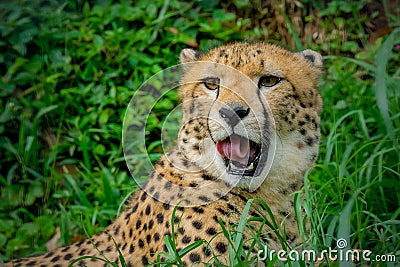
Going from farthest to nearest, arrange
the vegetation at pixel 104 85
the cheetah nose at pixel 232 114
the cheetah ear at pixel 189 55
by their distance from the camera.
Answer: the vegetation at pixel 104 85 → the cheetah ear at pixel 189 55 → the cheetah nose at pixel 232 114

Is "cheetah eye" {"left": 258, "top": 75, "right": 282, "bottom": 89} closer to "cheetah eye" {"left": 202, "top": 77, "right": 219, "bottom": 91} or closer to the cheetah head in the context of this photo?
the cheetah head

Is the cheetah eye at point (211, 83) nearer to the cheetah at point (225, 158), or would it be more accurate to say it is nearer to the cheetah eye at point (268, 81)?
the cheetah at point (225, 158)

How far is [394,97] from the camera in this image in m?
4.96

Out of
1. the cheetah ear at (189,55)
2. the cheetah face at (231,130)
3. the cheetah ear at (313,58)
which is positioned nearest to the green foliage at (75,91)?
the cheetah ear at (189,55)

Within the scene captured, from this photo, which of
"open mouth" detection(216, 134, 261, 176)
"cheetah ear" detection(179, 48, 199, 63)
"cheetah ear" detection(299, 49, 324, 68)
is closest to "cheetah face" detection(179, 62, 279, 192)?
"open mouth" detection(216, 134, 261, 176)

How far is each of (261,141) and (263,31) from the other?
293cm

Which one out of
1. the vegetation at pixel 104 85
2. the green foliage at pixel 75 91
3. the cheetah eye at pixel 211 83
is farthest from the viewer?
the green foliage at pixel 75 91

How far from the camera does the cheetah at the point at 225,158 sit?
3555 millimetres

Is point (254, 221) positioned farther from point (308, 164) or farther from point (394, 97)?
point (394, 97)

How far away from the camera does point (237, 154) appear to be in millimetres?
3592

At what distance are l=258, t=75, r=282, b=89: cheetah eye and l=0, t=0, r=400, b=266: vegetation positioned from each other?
1.02m

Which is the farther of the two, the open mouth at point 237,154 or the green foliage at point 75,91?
the green foliage at point 75,91

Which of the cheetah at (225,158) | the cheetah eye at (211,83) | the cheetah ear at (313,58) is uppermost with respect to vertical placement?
the cheetah ear at (313,58)

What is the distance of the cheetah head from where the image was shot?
3.57 metres
